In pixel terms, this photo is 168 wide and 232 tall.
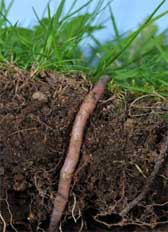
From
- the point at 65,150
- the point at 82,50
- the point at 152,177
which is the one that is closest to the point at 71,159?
the point at 65,150

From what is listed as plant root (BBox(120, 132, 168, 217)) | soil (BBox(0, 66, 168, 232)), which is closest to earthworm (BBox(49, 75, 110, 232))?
soil (BBox(0, 66, 168, 232))

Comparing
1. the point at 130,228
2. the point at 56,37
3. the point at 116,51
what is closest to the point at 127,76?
the point at 116,51

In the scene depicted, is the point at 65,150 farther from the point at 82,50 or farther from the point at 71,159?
the point at 82,50

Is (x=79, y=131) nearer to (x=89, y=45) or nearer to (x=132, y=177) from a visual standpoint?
(x=132, y=177)

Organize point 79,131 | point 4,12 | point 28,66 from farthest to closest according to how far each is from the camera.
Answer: point 4,12 < point 28,66 < point 79,131

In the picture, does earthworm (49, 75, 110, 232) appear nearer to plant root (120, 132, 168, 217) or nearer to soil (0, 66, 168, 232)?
soil (0, 66, 168, 232)

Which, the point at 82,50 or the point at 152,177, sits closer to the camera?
the point at 152,177

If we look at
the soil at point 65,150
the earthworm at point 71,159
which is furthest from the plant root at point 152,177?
the earthworm at point 71,159
